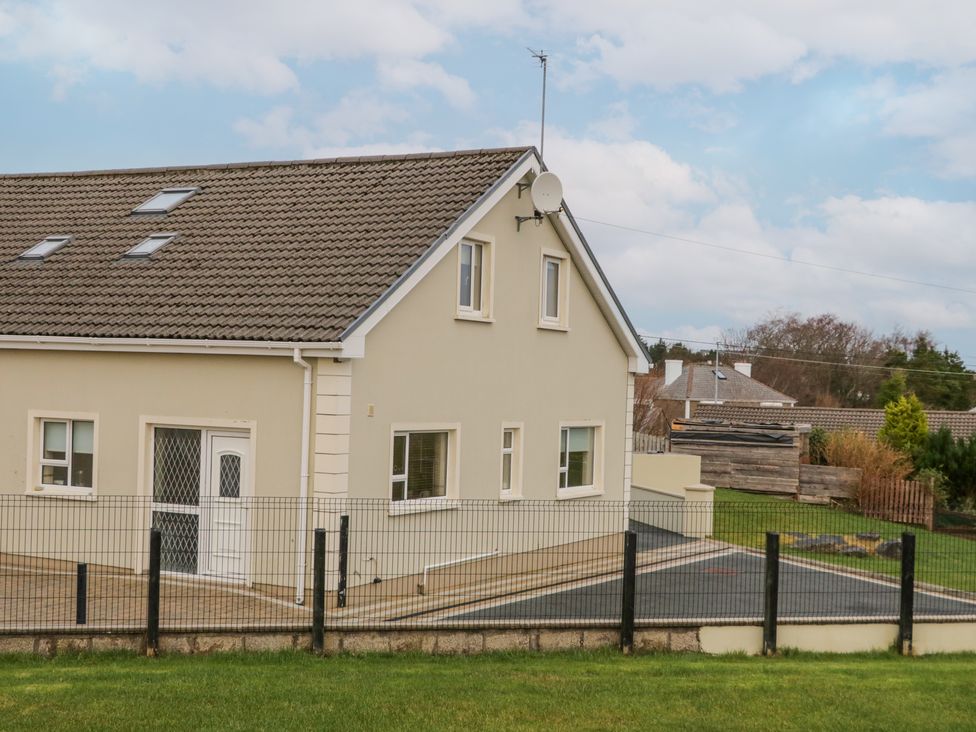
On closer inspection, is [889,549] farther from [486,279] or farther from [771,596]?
[486,279]

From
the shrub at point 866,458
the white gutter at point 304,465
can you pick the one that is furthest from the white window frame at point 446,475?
the shrub at point 866,458

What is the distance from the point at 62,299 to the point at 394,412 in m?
5.26

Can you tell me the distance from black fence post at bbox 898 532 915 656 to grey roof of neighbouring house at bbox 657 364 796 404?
180ft

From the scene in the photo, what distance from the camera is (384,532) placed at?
1510cm

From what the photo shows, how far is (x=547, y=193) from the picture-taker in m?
17.8

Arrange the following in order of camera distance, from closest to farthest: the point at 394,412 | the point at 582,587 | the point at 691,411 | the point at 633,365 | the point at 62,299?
the point at 582,587
the point at 394,412
the point at 62,299
the point at 633,365
the point at 691,411

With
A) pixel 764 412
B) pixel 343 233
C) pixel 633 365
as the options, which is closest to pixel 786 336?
pixel 764 412

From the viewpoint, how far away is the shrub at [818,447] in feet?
113

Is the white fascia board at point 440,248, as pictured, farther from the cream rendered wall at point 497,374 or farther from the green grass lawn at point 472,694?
the green grass lawn at point 472,694

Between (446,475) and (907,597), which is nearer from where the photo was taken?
(907,597)

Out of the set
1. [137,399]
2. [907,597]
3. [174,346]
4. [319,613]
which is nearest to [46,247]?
[137,399]

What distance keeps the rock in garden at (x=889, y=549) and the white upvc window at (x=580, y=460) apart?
458 centimetres

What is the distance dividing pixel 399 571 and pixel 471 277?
460 centimetres

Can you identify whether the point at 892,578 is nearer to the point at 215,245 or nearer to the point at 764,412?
the point at 215,245
